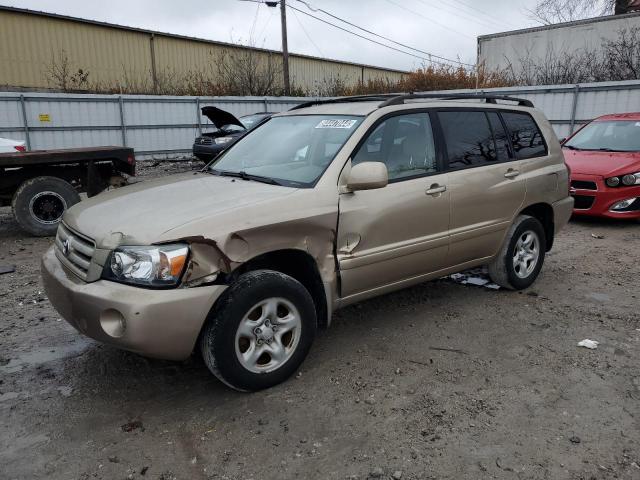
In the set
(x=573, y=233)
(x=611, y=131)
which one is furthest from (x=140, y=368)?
(x=611, y=131)

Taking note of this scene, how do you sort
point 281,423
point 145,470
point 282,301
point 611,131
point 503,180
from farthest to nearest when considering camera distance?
point 611,131 < point 503,180 < point 282,301 < point 281,423 < point 145,470

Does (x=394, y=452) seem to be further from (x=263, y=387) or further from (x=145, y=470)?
(x=145, y=470)

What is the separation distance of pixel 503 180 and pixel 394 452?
267cm

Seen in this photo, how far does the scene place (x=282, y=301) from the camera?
309 centimetres

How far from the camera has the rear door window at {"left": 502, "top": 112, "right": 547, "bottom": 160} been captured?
4685 mm

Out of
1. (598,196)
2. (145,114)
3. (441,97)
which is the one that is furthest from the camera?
(145,114)

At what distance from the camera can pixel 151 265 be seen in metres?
2.71

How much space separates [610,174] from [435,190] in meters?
4.81

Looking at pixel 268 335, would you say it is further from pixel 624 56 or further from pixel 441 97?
pixel 624 56

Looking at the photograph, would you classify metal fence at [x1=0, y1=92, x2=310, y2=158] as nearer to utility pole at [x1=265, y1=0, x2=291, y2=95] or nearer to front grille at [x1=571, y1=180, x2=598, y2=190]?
utility pole at [x1=265, y1=0, x2=291, y2=95]

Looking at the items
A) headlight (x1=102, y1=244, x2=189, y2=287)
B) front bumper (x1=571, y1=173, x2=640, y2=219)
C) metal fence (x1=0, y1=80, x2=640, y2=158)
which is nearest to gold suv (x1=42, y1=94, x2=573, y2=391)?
headlight (x1=102, y1=244, x2=189, y2=287)

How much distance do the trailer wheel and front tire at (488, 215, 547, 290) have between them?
568 centimetres

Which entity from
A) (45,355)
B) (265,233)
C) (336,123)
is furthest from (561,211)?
(45,355)

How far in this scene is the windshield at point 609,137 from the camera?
8.17m
